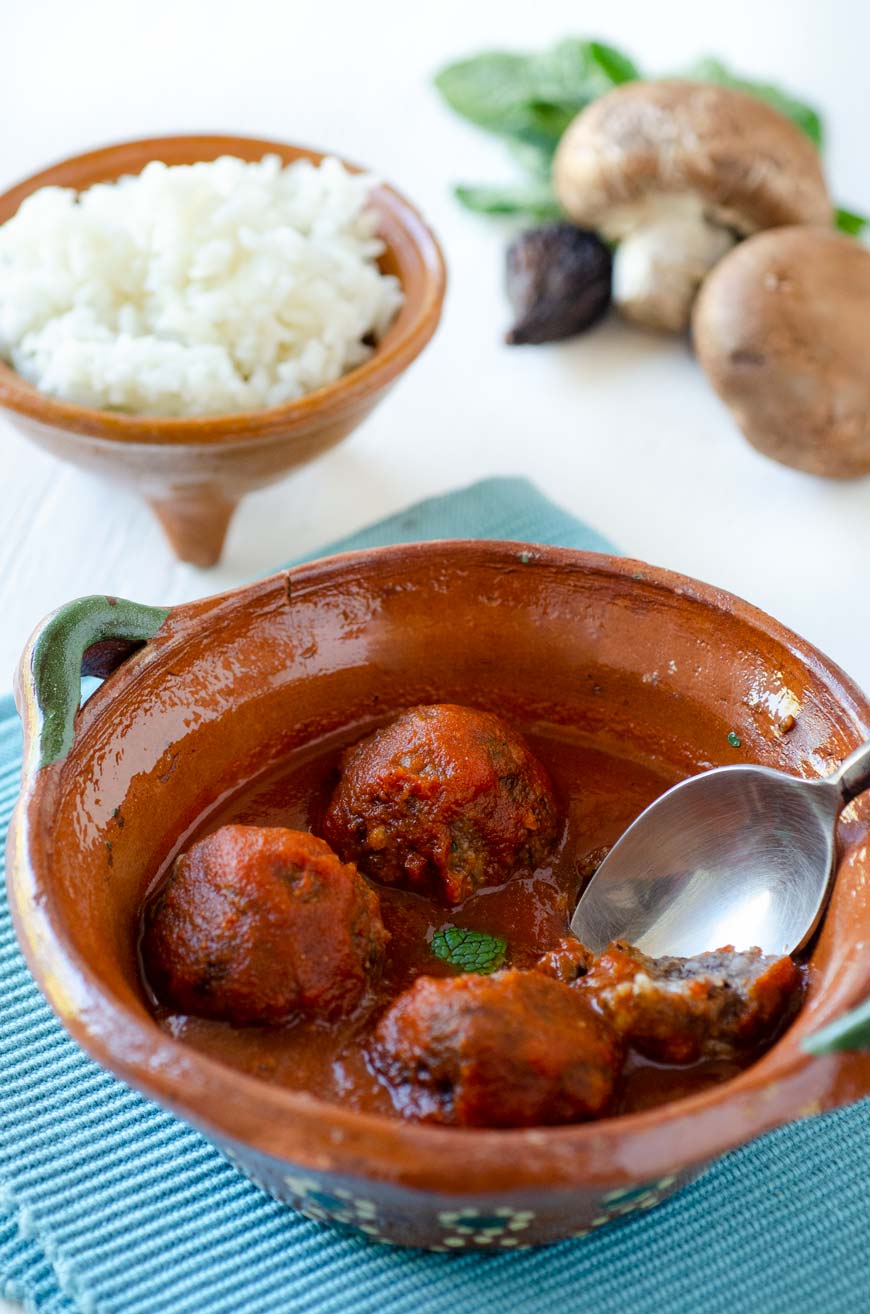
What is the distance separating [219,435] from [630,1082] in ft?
4.11

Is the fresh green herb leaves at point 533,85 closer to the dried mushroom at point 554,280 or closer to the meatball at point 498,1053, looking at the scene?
the dried mushroom at point 554,280

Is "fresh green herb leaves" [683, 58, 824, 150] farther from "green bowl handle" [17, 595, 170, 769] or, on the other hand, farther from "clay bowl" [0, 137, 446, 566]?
"green bowl handle" [17, 595, 170, 769]

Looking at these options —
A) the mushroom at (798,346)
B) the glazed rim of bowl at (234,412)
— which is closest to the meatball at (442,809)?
the glazed rim of bowl at (234,412)

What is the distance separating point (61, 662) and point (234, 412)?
981mm

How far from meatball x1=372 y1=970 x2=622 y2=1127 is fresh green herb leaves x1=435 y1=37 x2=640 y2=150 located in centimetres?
259

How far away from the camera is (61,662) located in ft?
5.12

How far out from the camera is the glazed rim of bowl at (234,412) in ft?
7.29

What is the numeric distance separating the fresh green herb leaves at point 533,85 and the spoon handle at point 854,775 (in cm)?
230

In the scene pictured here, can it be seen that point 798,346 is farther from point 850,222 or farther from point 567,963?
point 567,963

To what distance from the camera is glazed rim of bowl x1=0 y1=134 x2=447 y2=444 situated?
7.29 feet

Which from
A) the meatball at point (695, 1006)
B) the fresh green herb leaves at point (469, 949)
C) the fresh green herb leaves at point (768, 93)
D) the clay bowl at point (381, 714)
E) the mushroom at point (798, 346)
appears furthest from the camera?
the fresh green herb leaves at point (768, 93)

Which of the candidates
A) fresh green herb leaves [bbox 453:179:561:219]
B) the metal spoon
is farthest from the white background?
the metal spoon

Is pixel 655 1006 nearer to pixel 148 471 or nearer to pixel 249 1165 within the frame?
Result: pixel 249 1165

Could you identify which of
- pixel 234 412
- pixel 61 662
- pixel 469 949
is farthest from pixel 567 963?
pixel 234 412
